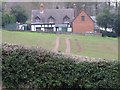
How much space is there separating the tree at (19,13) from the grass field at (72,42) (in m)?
0.22

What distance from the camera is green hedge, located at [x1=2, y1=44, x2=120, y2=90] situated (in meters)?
2.58

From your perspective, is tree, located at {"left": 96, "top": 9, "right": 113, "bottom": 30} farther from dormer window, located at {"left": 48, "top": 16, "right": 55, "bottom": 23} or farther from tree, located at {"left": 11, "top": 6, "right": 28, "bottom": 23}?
tree, located at {"left": 11, "top": 6, "right": 28, "bottom": 23}

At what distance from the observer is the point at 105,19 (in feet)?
10.9

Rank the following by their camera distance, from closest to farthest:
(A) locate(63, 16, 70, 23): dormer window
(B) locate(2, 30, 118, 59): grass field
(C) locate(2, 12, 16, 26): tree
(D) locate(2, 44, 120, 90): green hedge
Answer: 1. (D) locate(2, 44, 120, 90): green hedge
2. (C) locate(2, 12, 16, 26): tree
3. (B) locate(2, 30, 118, 59): grass field
4. (A) locate(63, 16, 70, 23): dormer window

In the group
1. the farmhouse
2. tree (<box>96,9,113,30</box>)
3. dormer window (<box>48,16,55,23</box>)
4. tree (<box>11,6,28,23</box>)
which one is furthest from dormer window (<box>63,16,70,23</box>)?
tree (<box>11,6,28,23</box>)

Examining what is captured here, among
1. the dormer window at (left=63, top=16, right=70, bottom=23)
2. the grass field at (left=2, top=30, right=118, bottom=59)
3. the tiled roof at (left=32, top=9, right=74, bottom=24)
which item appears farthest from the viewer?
the dormer window at (left=63, top=16, right=70, bottom=23)

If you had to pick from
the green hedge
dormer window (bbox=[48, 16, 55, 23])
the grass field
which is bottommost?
the green hedge

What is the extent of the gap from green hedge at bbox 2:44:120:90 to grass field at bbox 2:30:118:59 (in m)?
0.40

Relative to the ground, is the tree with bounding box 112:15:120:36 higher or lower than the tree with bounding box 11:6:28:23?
lower

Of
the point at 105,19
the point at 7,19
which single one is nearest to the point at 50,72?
the point at 7,19

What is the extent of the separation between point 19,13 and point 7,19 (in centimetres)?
20

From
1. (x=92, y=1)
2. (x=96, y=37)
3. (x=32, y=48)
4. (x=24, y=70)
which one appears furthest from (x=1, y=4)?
(x=96, y=37)

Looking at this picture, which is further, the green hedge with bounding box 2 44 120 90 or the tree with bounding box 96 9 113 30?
the tree with bounding box 96 9 113 30

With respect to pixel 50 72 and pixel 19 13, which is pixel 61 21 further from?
pixel 50 72
